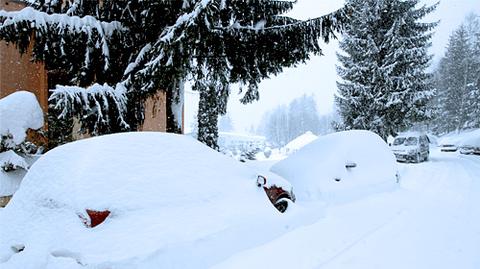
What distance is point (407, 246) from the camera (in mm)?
3945

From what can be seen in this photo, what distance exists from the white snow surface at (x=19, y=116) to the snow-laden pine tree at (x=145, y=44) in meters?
0.54

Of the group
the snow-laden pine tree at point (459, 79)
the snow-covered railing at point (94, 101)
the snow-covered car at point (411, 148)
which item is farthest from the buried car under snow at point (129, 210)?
the snow-laden pine tree at point (459, 79)

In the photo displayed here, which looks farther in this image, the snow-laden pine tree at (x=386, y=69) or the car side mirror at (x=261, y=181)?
the snow-laden pine tree at (x=386, y=69)

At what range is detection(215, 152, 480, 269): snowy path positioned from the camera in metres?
3.46

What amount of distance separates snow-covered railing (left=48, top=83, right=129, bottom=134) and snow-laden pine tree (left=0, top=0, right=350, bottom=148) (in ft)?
0.06

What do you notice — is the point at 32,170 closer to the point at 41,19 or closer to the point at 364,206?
the point at 41,19

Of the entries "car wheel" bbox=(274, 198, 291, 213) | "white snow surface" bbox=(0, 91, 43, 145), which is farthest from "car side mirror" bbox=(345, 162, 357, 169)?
"white snow surface" bbox=(0, 91, 43, 145)

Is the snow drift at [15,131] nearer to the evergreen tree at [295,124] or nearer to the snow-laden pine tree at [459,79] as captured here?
the snow-laden pine tree at [459,79]

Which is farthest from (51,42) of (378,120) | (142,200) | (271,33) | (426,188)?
(378,120)

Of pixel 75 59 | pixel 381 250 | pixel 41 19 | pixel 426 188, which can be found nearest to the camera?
pixel 381 250

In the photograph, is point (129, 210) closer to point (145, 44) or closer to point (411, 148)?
point (145, 44)

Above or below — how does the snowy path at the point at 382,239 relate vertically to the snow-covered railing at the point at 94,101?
below

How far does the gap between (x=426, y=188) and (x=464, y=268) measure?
17.5 feet

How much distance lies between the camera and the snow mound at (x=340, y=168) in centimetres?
593
